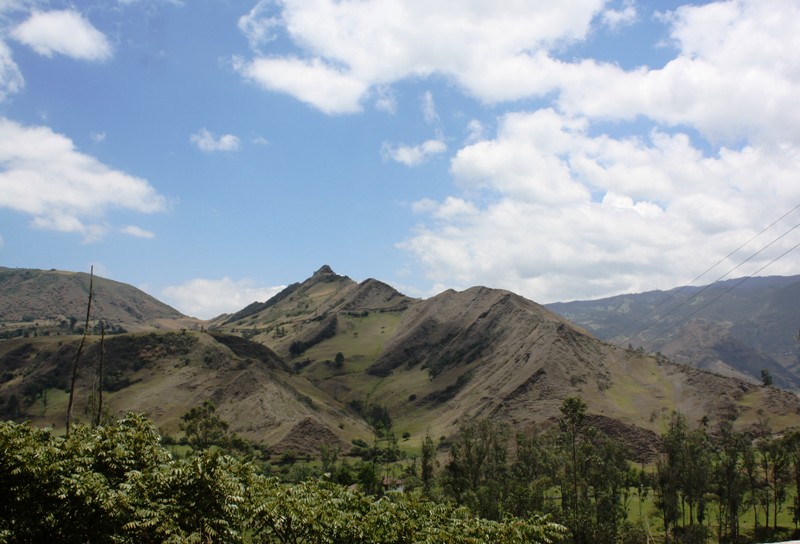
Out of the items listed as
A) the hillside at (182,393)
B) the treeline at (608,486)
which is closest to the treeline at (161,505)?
the treeline at (608,486)

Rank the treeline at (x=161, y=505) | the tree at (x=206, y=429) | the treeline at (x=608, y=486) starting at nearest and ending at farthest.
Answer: the treeline at (x=161, y=505) < the treeline at (x=608, y=486) < the tree at (x=206, y=429)

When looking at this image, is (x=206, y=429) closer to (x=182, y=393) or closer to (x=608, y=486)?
(x=608, y=486)

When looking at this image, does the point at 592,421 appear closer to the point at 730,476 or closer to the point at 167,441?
the point at 730,476

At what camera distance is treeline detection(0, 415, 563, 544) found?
80.9ft

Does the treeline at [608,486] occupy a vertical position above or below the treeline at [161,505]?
below

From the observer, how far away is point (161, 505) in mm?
24297

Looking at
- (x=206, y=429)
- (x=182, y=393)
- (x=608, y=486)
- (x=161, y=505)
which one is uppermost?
(x=161, y=505)

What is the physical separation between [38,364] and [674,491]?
→ 200 metres

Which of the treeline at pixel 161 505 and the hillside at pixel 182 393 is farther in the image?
the hillside at pixel 182 393

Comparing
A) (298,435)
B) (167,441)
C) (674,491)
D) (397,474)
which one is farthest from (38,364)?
(674,491)

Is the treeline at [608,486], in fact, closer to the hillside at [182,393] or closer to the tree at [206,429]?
the tree at [206,429]

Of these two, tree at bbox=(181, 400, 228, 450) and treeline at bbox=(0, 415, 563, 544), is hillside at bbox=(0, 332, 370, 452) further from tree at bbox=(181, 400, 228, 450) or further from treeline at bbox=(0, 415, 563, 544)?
treeline at bbox=(0, 415, 563, 544)

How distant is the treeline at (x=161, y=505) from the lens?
80.9 ft

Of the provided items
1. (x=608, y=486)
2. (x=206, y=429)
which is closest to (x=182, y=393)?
(x=206, y=429)
